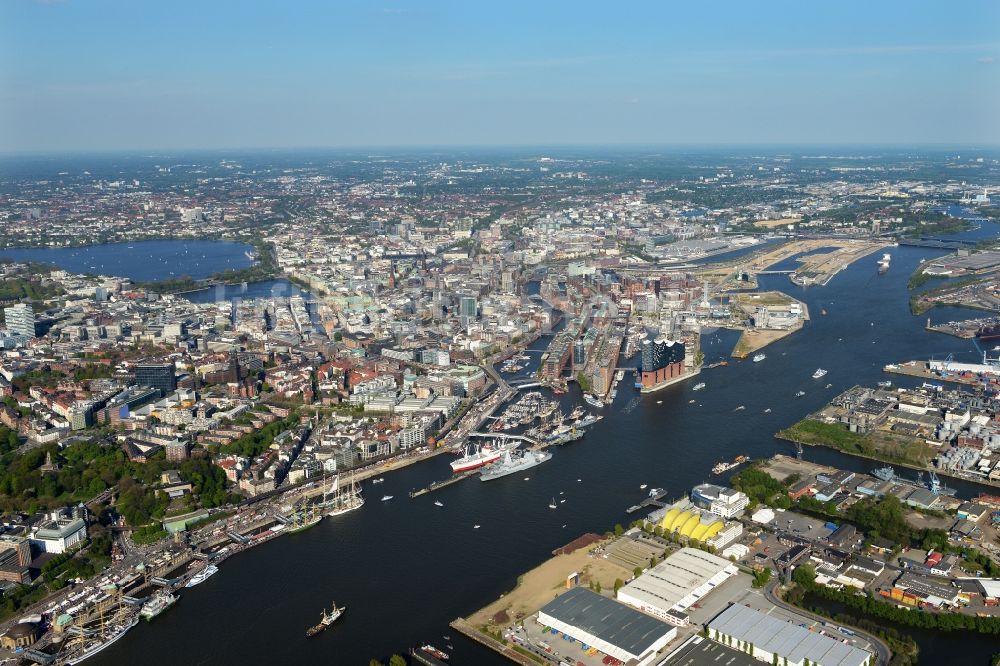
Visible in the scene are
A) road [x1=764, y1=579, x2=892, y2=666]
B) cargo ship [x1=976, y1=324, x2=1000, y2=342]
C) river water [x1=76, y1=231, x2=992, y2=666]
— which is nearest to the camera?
road [x1=764, y1=579, x2=892, y2=666]

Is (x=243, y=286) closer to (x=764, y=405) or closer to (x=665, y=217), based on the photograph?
(x=764, y=405)

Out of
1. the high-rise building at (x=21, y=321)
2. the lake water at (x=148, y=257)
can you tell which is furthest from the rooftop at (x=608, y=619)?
the lake water at (x=148, y=257)

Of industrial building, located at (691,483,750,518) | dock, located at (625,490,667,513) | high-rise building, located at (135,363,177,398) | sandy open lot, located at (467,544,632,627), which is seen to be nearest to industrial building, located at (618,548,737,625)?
sandy open lot, located at (467,544,632,627)

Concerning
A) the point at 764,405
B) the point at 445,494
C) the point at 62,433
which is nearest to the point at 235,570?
the point at 445,494

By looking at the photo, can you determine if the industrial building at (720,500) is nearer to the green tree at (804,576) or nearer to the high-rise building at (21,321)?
the green tree at (804,576)

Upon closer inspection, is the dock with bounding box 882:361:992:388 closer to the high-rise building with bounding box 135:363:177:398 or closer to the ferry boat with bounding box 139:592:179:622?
the ferry boat with bounding box 139:592:179:622

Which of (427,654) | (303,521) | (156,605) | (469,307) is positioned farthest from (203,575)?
(469,307)

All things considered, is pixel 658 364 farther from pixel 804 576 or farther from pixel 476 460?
pixel 804 576
